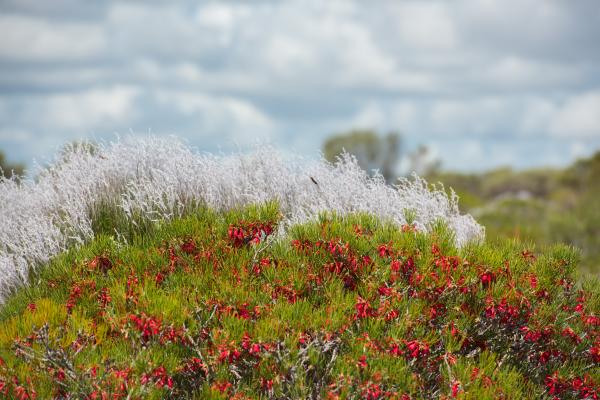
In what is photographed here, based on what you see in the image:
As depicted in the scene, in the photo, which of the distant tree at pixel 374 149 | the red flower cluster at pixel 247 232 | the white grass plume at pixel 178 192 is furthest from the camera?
the distant tree at pixel 374 149

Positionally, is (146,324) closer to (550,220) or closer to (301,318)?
(301,318)

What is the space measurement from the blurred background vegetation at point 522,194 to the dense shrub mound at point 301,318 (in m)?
1.57

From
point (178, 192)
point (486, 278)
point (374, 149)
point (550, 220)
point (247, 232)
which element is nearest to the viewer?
point (486, 278)

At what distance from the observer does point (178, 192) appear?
27.9ft

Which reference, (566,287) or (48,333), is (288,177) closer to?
(566,287)

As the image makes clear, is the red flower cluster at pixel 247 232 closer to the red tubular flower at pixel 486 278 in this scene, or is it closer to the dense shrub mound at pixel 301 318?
the dense shrub mound at pixel 301 318

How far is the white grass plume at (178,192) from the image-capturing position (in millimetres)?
7953

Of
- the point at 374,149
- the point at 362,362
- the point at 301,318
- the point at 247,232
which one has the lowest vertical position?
the point at 374,149

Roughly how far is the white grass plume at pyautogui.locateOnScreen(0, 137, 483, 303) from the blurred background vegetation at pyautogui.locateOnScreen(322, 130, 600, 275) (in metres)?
0.59

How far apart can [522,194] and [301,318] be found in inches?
2256

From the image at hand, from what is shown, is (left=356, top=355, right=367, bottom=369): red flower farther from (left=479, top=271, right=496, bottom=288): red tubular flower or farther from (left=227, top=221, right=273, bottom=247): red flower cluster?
(left=227, top=221, right=273, bottom=247): red flower cluster

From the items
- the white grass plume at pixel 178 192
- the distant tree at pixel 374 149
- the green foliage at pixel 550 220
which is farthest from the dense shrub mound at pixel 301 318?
the distant tree at pixel 374 149

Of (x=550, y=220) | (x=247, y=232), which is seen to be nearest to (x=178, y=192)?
(x=247, y=232)

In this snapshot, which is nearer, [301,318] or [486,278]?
[301,318]
